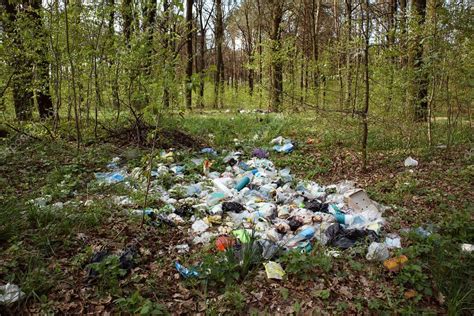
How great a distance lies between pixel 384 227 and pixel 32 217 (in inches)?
123

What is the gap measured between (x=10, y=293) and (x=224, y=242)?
4.69ft

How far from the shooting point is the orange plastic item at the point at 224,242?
2525mm

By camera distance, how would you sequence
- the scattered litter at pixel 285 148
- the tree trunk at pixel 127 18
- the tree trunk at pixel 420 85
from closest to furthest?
the tree trunk at pixel 420 85, the tree trunk at pixel 127 18, the scattered litter at pixel 285 148

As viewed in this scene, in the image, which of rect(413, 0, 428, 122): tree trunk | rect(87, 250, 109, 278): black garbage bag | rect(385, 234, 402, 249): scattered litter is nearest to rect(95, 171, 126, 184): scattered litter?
rect(87, 250, 109, 278): black garbage bag

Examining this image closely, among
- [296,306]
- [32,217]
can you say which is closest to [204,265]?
[296,306]

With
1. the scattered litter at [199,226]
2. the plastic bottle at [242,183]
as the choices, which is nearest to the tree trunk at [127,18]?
the plastic bottle at [242,183]

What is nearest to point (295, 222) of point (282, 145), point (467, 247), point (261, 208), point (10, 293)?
point (261, 208)

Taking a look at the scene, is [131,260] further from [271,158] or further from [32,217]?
[271,158]

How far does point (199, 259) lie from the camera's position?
2.47m

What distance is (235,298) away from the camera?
2035 millimetres

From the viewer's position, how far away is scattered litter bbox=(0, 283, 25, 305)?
6.13ft

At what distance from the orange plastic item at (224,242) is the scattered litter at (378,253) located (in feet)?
3.51

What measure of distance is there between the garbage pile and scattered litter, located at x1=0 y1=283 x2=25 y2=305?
44.9 inches

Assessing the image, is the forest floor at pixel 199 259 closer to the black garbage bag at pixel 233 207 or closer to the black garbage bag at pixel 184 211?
the black garbage bag at pixel 184 211
